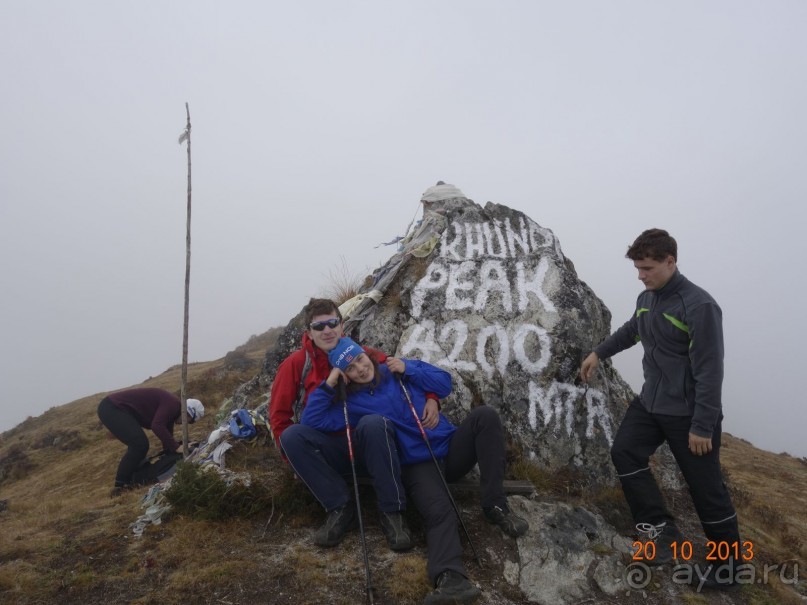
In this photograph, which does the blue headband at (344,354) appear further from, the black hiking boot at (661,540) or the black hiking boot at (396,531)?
the black hiking boot at (661,540)

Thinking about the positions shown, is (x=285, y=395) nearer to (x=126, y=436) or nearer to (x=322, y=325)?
(x=322, y=325)

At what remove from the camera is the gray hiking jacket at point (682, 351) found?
421 cm

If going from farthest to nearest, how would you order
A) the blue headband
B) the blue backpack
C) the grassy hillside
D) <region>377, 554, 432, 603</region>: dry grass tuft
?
the blue backpack → the blue headband → the grassy hillside → <region>377, 554, 432, 603</region>: dry grass tuft

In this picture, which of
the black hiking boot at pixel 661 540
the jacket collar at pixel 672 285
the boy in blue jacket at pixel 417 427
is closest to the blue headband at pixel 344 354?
the boy in blue jacket at pixel 417 427

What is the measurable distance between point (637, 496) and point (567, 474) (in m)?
1.25

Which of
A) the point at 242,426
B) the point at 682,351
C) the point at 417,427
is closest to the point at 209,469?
the point at 242,426

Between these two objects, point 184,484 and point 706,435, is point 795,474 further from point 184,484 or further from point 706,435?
point 184,484

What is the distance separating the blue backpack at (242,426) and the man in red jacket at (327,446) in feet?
5.99

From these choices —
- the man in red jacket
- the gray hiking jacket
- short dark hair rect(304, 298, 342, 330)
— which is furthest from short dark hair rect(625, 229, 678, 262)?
short dark hair rect(304, 298, 342, 330)

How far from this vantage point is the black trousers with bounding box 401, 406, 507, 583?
408 cm

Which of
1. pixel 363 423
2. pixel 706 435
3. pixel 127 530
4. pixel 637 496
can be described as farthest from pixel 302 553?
pixel 706 435

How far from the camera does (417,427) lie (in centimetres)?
488

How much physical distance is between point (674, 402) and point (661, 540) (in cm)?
144

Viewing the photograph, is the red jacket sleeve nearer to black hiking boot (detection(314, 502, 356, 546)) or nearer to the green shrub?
the green shrub
